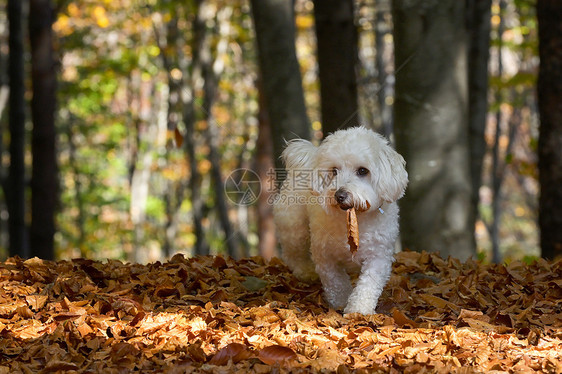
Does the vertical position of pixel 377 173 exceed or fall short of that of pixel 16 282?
it exceeds it

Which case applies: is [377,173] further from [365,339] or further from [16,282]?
[16,282]

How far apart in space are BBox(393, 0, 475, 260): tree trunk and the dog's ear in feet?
7.76

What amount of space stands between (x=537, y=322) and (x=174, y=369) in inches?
94.2

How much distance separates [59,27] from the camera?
821 inches

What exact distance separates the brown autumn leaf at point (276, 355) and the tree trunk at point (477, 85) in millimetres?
7263

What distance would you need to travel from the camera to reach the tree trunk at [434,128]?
6.66 meters

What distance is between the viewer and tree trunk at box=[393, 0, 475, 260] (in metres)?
6.66

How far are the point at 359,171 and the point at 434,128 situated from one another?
263 centimetres

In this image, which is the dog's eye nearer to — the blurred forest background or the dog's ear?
the dog's ear

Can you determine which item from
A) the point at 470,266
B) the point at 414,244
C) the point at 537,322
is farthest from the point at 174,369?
the point at 414,244

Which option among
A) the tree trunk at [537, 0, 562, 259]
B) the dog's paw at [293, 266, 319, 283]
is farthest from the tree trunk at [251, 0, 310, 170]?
the tree trunk at [537, 0, 562, 259]

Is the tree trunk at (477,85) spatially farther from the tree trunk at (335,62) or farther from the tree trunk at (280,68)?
the tree trunk at (280,68)

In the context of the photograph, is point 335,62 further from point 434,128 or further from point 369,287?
point 369,287

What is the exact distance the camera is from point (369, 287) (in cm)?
437
